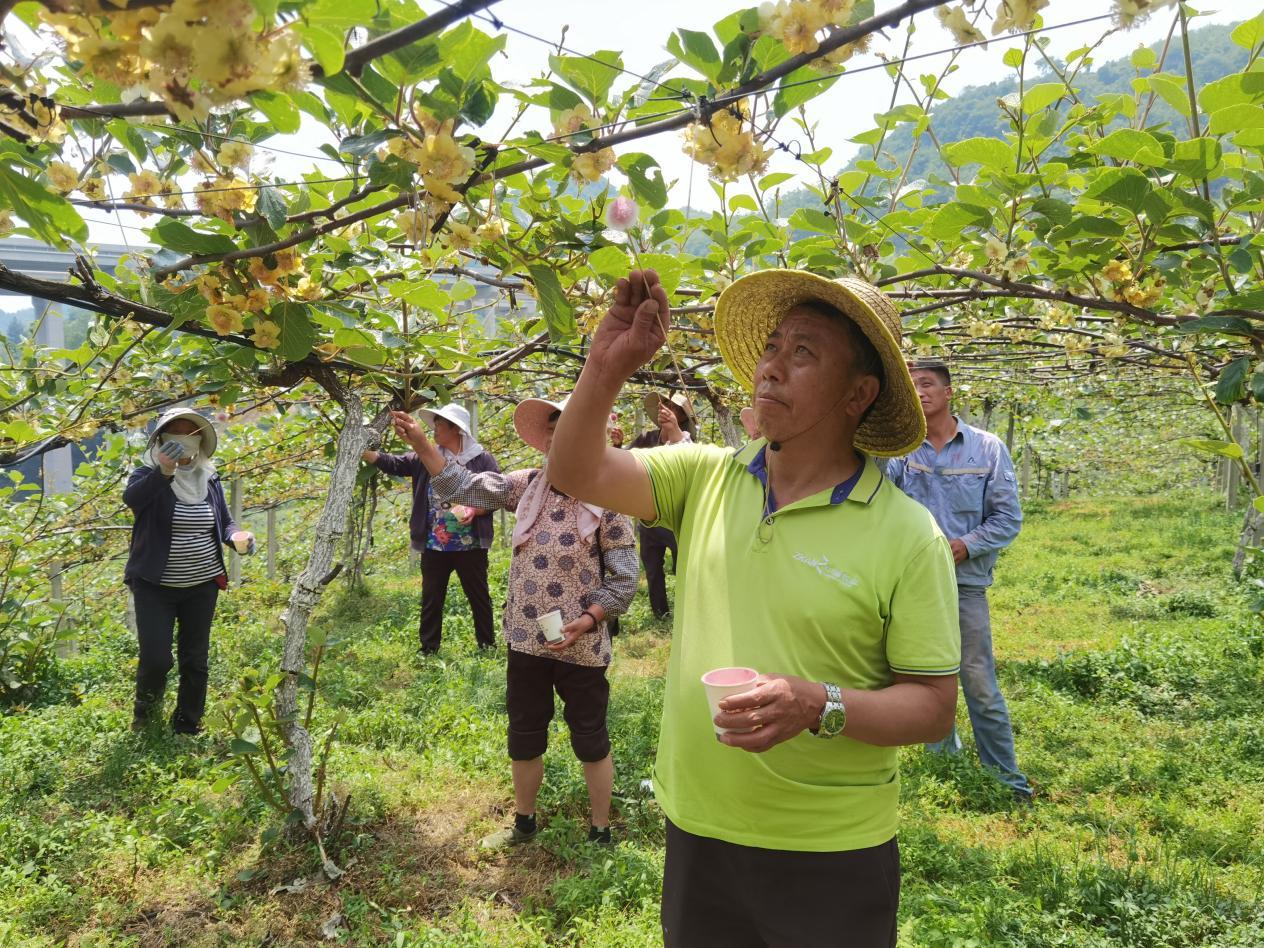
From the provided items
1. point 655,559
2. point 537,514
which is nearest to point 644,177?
point 537,514

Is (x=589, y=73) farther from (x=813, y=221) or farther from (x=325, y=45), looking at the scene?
(x=813, y=221)

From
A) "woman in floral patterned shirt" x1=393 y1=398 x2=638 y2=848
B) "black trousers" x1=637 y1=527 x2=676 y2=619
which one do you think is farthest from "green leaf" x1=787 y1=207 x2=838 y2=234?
"black trousers" x1=637 y1=527 x2=676 y2=619

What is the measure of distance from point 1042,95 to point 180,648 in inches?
171

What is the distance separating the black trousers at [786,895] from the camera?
1.37 m

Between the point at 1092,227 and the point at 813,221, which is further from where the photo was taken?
the point at 813,221

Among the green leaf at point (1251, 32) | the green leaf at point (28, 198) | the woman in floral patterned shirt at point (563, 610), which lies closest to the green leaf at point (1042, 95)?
the green leaf at point (1251, 32)

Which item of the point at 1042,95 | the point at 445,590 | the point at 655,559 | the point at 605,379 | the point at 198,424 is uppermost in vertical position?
the point at 1042,95

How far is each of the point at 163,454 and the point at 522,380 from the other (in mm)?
2497

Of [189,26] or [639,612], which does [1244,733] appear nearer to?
[639,612]

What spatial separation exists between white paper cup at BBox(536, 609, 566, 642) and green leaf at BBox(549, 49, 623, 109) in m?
1.83

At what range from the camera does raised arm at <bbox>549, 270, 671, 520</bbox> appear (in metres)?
1.36

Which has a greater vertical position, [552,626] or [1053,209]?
[1053,209]

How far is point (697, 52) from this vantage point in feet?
3.95

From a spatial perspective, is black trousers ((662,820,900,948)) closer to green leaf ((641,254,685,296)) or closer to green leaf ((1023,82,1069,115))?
green leaf ((641,254,685,296))
